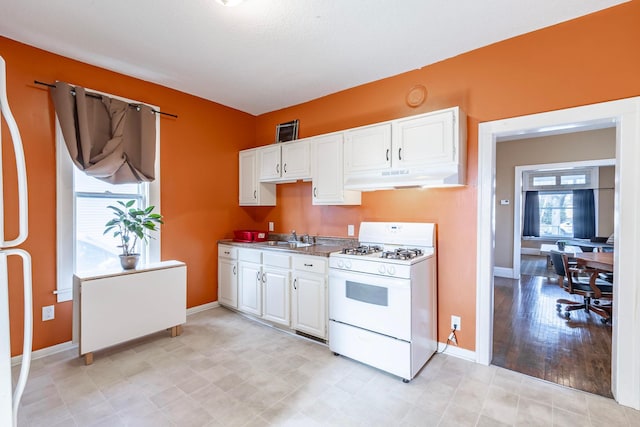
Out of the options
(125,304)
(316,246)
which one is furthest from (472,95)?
(125,304)

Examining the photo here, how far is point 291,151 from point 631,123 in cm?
296

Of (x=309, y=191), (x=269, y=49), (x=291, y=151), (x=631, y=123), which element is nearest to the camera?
(x=631, y=123)

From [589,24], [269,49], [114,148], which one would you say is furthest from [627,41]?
[114,148]

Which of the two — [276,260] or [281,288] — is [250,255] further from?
[281,288]

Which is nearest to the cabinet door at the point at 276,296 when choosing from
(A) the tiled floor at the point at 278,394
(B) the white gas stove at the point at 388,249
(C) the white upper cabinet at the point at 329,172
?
(A) the tiled floor at the point at 278,394

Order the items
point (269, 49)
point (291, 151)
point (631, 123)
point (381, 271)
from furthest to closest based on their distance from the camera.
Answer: point (291, 151) < point (269, 49) < point (381, 271) < point (631, 123)

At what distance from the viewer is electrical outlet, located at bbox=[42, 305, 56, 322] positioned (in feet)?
8.95

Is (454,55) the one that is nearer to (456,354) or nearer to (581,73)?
(581,73)

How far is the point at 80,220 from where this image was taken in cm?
294

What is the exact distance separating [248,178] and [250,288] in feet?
5.01

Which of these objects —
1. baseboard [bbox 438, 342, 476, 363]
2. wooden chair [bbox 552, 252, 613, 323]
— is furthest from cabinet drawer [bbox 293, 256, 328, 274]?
wooden chair [bbox 552, 252, 613, 323]

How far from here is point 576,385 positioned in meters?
2.28

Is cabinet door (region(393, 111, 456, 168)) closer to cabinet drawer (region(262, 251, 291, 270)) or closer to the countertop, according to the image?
the countertop

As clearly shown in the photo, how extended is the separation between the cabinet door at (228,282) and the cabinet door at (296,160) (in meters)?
1.34
